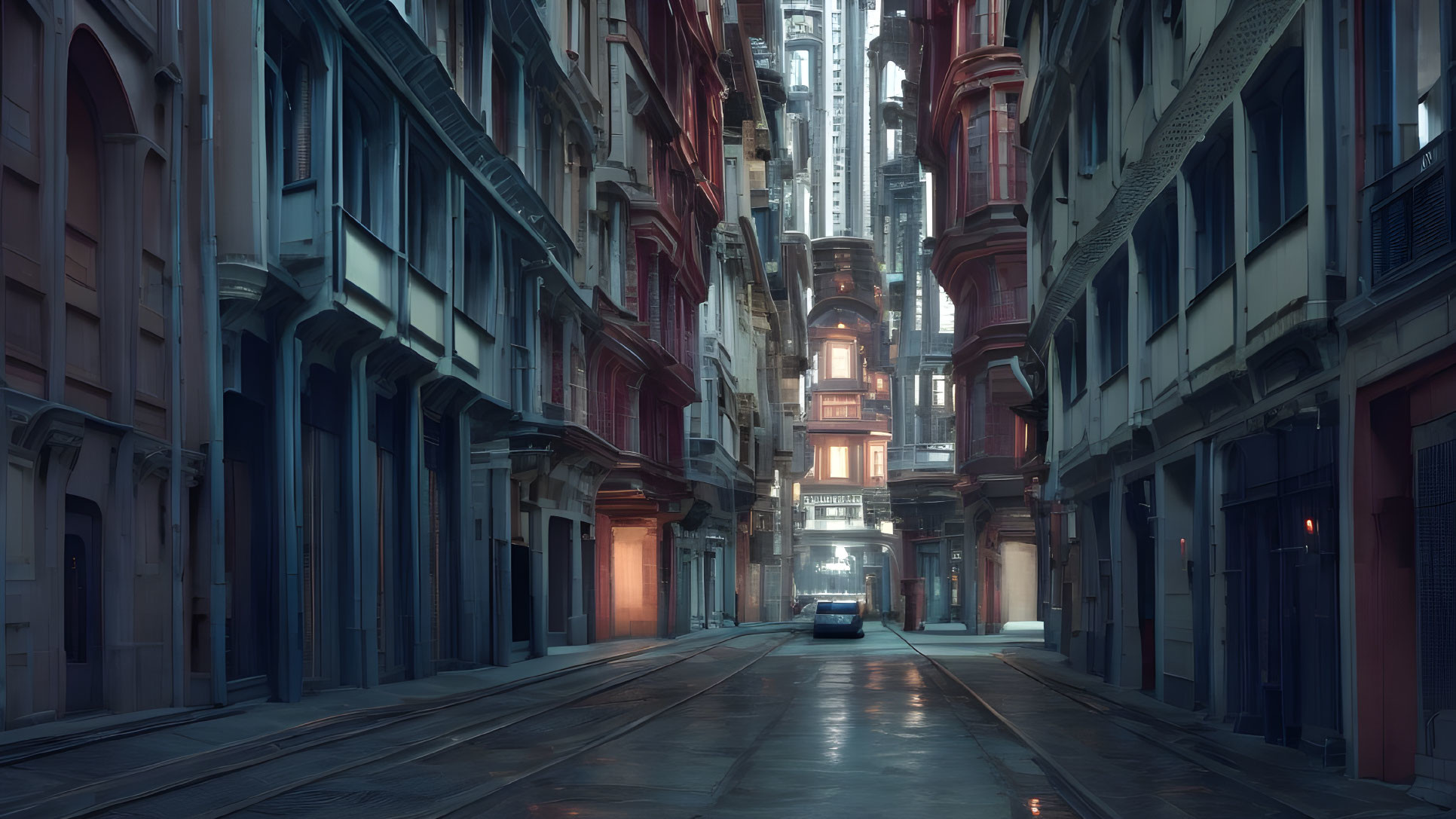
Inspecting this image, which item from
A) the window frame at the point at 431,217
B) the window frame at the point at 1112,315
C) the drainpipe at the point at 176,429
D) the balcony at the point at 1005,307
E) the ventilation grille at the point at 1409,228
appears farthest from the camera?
the balcony at the point at 1005,307

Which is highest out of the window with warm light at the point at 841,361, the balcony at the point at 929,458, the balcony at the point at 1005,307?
the window with warm light at the point at 841,361

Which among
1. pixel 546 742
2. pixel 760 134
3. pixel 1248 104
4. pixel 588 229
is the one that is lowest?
pixel 546 742

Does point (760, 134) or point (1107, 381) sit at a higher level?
point (760, 134)

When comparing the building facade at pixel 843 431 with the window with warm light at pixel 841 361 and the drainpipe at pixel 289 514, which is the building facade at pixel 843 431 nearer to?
the window with warm light at pixel 841 361

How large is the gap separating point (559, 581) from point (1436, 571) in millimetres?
30497

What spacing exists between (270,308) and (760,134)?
64.0m

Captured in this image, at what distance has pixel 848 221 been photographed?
129 metres

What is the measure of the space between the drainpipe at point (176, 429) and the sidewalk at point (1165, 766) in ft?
29.6

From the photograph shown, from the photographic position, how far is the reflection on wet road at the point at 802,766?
10945mm

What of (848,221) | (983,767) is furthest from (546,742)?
(848,221)

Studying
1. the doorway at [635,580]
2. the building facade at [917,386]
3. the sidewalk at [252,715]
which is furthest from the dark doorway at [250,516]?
the building facade at [917,386]

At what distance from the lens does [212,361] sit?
17078 millimetres

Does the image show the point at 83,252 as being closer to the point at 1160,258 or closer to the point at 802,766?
the point at 802,766

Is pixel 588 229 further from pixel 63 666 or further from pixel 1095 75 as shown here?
pixel 63 666
